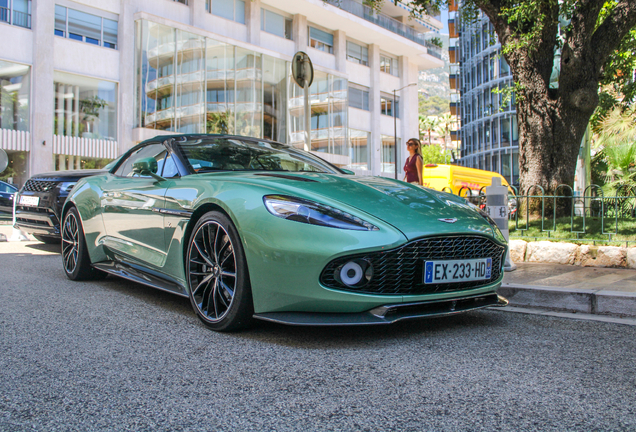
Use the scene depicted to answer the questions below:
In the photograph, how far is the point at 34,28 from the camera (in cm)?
2112

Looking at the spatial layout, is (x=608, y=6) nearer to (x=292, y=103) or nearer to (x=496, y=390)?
(x=496, y=390)

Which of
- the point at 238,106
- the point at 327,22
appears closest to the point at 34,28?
the point at 238,106

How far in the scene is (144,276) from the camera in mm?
4082

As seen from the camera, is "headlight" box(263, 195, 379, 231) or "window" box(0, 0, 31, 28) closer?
"headlight" box(263, 195, 379, 231)

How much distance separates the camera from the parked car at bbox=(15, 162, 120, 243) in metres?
7.36

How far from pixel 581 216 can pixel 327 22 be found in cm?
2850

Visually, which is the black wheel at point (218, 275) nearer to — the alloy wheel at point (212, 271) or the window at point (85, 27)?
the alloy wheel at point (212, 271)

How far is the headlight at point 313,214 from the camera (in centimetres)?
295

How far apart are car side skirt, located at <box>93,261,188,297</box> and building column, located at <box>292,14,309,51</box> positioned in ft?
93.4

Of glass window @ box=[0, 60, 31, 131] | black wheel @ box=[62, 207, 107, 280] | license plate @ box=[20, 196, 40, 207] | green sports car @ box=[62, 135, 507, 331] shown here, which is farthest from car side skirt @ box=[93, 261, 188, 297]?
glass window @ box=[0, 60, 31, 131]

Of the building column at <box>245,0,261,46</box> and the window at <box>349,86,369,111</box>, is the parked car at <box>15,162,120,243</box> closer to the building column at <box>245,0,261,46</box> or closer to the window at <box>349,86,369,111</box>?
the building column at <box>245,0,261,46</box>

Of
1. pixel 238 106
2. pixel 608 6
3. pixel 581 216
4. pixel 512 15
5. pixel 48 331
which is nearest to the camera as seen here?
pixel 48 331

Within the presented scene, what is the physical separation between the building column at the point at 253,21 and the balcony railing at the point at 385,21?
4542 mm

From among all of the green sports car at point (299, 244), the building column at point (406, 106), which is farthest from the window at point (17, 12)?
the building column at point (406, 106)
